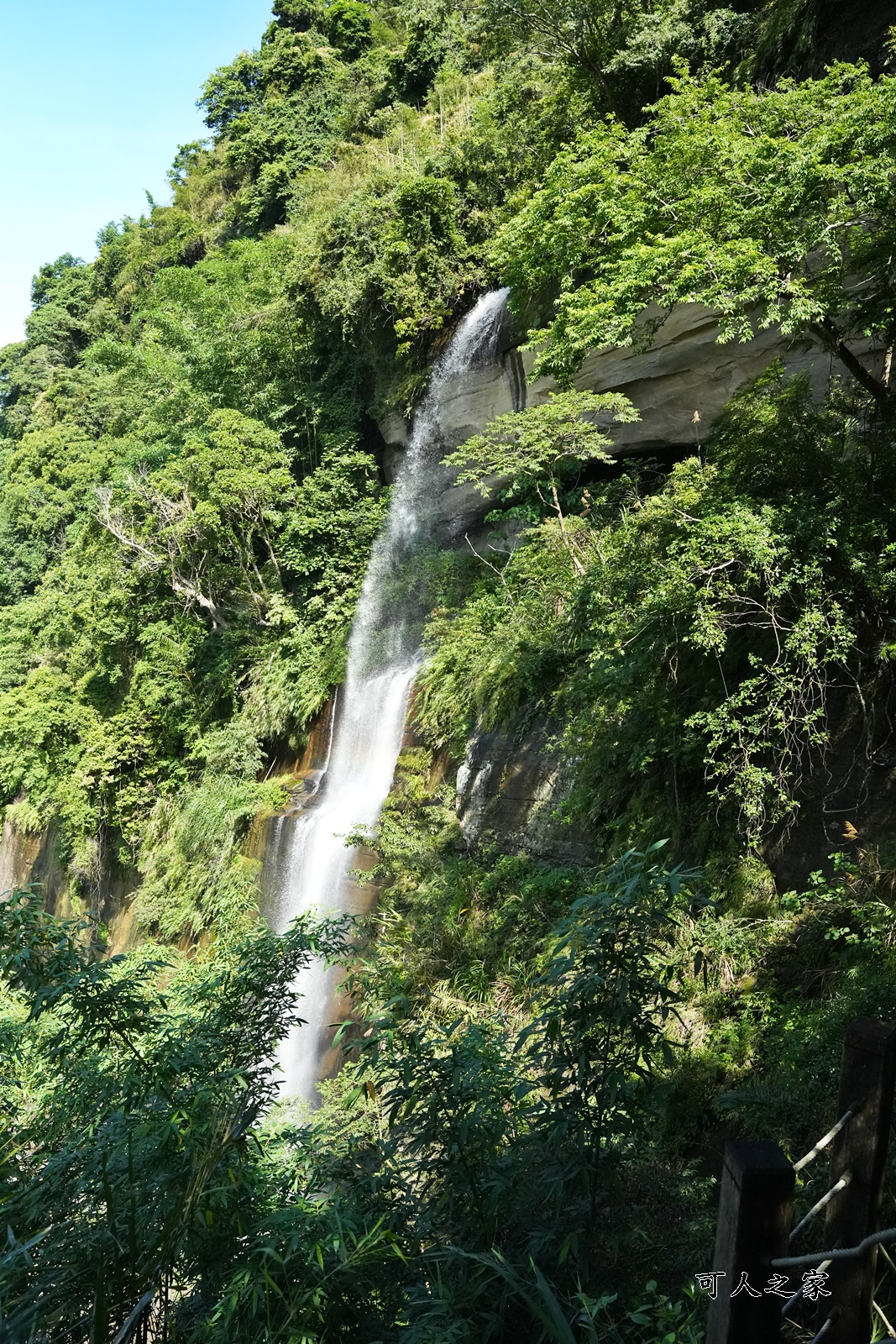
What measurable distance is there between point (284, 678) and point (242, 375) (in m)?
7.07

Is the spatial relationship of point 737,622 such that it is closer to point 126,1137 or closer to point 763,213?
point 763,213

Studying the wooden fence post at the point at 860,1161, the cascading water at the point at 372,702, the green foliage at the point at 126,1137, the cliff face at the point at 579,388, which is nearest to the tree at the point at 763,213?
the cliff face at the point at 579,388

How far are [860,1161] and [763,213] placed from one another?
5.49m

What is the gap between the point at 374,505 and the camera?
1549 cm

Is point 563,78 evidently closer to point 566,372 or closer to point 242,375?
point 566,372

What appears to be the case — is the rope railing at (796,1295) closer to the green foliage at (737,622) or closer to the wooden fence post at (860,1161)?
the wooden fence post at (860,1161)

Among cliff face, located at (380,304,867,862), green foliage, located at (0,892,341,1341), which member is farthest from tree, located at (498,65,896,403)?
green foliage, located at (0,892,341,1341)

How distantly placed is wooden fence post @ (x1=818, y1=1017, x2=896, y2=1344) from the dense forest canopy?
536mm

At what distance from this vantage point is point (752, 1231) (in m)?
1.52

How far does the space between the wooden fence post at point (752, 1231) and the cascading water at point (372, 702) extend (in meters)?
7.92

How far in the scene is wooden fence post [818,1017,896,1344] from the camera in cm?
177

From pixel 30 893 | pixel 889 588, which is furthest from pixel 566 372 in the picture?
pixel 30 893

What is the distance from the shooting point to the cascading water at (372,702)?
10.3m

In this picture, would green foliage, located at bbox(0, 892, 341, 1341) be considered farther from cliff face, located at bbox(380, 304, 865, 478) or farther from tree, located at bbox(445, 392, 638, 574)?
cliff face, located at bbox(380, 304, 865, 478)
